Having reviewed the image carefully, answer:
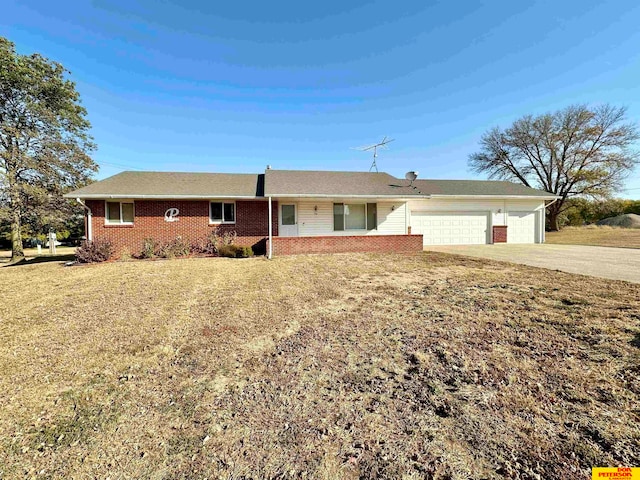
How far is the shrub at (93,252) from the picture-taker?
11.4 m

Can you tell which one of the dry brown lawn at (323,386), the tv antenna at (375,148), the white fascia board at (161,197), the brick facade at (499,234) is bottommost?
the dry brown lawn at (323,386)

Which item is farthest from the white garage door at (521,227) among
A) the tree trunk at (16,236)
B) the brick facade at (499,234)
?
the tree trunk at (16,236)

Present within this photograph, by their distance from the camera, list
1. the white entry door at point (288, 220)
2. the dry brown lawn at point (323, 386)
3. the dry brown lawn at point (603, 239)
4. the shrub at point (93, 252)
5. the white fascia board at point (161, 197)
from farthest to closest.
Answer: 1. the dry brown lawn at point (603, 239)
2. the white entry door at point (288, 220)
3. the white fascia board at point (161, 197)
4. the shrub at point (93, 252)
5. the dry brown lawn at point (323, 386)

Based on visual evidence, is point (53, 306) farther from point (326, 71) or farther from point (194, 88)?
point (326, 71)

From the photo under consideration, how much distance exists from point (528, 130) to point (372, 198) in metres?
27.0

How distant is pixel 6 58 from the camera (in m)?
15.4

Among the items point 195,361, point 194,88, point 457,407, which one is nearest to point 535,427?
point 457,407

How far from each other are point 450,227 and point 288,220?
9785 millimetres

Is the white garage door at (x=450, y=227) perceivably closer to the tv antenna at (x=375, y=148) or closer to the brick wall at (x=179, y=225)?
the tv antenna at (x=375, y=148)

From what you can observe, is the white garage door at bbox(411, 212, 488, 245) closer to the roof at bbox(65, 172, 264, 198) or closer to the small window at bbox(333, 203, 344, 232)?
the small window at bbox(333, 203, 344, 232)

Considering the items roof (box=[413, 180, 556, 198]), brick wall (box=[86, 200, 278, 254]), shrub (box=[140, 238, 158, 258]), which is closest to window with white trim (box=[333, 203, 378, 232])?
brick wall (box=[86, 200, 278, 254])

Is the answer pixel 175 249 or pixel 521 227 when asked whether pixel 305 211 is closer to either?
pixel 175 249

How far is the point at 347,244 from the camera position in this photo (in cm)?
1342

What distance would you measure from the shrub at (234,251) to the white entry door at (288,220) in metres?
2.39
